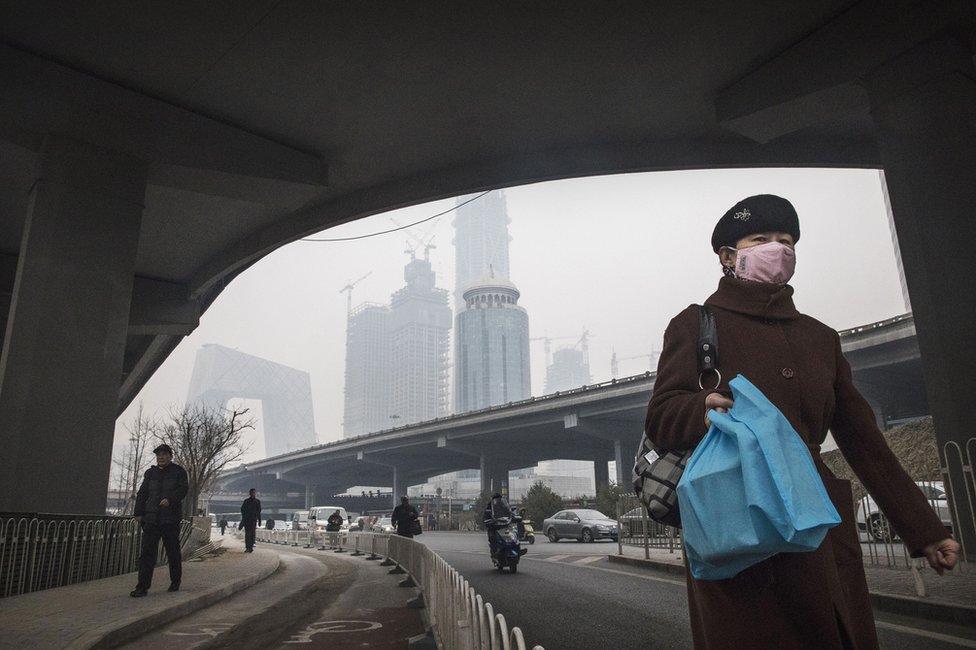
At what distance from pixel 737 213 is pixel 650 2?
10.0 metres

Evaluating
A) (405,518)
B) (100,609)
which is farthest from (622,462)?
(100,609)

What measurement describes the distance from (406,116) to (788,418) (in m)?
13.4

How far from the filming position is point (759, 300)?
7.88 feet

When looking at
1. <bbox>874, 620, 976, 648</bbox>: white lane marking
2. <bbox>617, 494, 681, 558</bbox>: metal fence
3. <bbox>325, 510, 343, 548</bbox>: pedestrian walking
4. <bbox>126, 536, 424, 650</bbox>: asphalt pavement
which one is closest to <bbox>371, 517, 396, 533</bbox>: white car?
<bbox>325, 510, 343, 548</bbox>: pedestrian walking

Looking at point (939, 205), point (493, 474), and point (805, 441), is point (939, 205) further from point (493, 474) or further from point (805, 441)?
point (493, 474)

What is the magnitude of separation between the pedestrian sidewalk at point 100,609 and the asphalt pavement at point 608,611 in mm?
3591

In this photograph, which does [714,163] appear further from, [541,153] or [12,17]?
[12,17]

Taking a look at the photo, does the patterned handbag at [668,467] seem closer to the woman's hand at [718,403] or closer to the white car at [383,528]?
the woman's hand at [718,403]

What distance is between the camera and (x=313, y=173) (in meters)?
16.0

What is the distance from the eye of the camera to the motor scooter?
1295 cm

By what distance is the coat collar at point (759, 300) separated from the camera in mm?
2391

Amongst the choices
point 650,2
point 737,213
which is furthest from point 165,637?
point 650,2

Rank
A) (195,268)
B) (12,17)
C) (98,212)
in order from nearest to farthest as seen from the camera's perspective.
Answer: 1. (12,17)
2. (98,212)
3. (195,268)

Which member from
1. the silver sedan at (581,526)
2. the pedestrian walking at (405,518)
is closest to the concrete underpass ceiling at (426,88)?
the pedestrian walking at (405,518)
